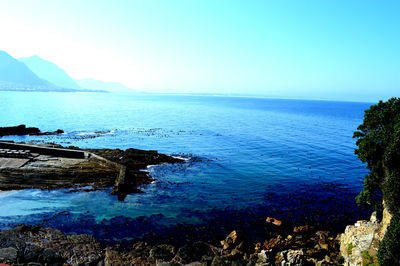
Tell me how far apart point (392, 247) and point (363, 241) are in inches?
154

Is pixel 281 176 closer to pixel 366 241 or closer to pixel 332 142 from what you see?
pixel 366 241

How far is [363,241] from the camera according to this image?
1642 cm

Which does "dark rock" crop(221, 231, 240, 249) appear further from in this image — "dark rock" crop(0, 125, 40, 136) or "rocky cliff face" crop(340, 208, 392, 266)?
"dark rock" crop(0, 125, 40, 136)

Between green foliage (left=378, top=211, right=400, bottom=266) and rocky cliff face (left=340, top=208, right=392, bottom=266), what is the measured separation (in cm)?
135

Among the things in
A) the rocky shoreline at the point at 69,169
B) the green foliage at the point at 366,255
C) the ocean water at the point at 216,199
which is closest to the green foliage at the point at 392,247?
the green foliage at the point at 366,255

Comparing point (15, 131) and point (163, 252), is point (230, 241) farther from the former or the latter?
point (15, 131)

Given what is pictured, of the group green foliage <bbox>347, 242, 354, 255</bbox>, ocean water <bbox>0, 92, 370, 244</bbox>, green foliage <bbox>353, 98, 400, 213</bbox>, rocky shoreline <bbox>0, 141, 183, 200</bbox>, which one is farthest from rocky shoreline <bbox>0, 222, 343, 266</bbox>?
rocky shoreline <bbox>0, 141, 183, 200</bbox>

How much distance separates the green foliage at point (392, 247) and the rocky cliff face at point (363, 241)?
1348 millimetres

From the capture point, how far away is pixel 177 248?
1892cm

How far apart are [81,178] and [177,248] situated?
19559mm

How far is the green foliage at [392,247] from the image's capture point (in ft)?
41.7

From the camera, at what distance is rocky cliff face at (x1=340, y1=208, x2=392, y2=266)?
15.0 meters

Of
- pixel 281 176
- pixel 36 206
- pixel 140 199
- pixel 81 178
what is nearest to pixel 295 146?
pixel 281 176

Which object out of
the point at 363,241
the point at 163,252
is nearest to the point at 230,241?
the point at 163,252
